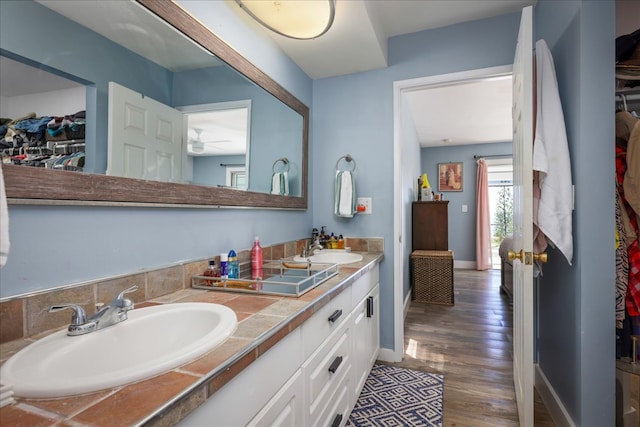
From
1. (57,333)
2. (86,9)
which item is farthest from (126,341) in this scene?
(86,9)

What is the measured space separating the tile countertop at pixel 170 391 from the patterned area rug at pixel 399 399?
3.67 feet

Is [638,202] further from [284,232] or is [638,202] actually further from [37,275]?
[37,275]

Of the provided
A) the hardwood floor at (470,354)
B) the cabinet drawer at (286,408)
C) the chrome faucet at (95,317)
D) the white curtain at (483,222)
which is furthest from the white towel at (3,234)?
the white curtain at (483,222)

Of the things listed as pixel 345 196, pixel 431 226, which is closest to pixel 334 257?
pixel 345 196

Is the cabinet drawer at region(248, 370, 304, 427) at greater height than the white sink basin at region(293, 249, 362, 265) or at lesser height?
lesser

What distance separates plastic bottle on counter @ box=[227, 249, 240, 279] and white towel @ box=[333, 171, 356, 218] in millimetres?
1052

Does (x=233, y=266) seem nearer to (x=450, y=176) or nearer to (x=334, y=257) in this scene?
(x=334, y=257)

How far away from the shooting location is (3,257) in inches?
19.8

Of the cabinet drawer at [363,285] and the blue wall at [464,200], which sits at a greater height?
the blue wall at [464,200]

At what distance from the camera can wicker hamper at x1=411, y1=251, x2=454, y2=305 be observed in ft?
12.4

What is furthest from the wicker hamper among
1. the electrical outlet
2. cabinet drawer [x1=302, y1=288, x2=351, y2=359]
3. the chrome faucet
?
the chrome faucet

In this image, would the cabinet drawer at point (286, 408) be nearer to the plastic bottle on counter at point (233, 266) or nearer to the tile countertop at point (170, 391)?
the tile countertop at point (170, 391)

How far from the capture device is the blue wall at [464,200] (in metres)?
6.00

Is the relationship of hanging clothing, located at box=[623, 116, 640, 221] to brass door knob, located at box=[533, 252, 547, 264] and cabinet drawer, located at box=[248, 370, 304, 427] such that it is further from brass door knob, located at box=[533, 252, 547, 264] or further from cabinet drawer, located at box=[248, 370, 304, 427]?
cabinet drawer, located at box=[248, 370, 304, 427]
